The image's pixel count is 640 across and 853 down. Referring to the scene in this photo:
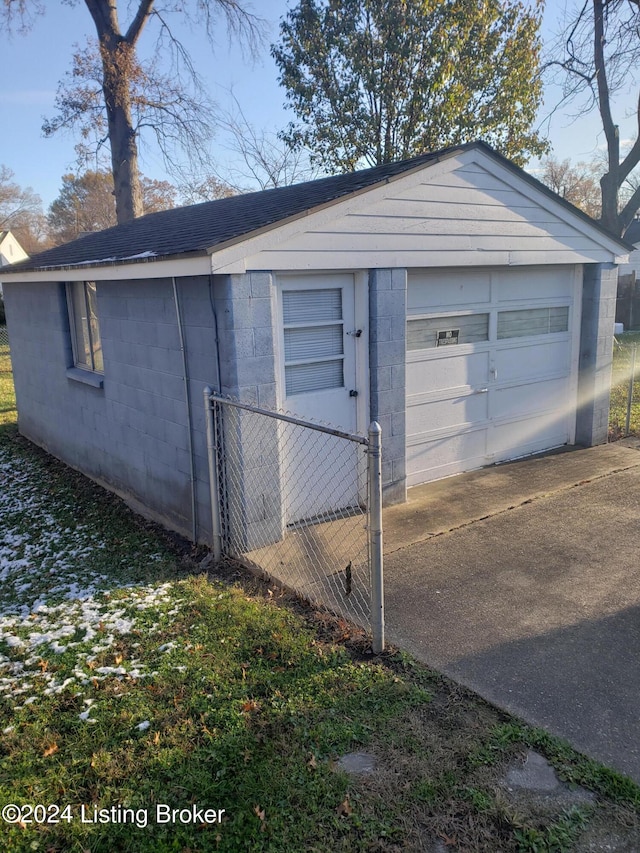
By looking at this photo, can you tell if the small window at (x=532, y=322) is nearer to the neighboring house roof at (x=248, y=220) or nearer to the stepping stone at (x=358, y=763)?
the neighboring house roof at (x=248, y=220)

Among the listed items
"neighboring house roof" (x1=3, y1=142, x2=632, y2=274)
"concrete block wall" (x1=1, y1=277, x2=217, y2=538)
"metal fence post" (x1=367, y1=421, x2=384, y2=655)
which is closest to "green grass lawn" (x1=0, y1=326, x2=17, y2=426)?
"concrete block wall" (x1=1, y1=277, x2=217, y2=538)

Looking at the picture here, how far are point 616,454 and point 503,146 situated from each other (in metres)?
13.4

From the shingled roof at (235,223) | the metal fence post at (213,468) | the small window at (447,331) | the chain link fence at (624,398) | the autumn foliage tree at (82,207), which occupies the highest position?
the autumn foliage tree at (82,207)

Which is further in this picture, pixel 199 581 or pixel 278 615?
pixel 199 581

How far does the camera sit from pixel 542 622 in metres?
4.26

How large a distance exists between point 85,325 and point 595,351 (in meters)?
6.36

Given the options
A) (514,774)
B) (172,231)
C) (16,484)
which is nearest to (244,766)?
(514,774)

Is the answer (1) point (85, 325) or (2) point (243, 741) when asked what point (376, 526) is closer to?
(2) point (243, 741)

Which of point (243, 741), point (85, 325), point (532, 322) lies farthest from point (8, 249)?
point (243, 741)

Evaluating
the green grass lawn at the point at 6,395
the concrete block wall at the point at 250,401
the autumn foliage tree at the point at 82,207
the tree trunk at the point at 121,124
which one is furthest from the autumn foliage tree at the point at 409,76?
the autumn foliage tree at the point at 82,207

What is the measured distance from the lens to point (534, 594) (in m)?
4.64

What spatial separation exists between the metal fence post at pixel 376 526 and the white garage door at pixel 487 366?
3.23 metres

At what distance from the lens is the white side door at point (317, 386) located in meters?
5.71

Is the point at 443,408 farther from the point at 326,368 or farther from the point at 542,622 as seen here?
the point at 542,622
